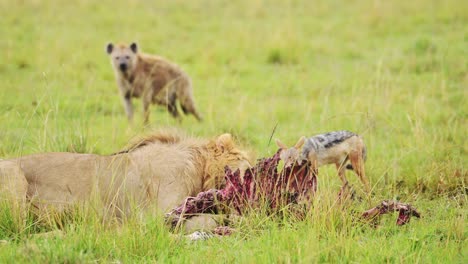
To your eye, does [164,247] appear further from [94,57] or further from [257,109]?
[94,57]

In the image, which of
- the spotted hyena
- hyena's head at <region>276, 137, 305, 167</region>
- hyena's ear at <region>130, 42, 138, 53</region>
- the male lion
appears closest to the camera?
the male lion

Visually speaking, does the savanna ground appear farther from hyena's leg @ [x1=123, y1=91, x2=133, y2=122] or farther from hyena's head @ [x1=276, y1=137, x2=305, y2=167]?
hyena's head @ [x1=276, y1=137, x2=305, y2=167]

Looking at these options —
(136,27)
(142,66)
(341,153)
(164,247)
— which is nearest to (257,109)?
(142,66)

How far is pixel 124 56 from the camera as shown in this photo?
9.29 m

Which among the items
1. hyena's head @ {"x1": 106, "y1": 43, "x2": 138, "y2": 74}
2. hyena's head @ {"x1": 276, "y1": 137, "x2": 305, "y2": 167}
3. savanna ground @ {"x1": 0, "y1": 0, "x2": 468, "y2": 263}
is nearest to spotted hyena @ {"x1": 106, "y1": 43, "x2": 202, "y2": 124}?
hyena's head @ {"x1": 106, "y1": 43, "x2": 138, "y2": 74}

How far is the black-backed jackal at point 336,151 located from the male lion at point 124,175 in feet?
1.33

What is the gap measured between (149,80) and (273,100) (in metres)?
1.64

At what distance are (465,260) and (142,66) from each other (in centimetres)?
609

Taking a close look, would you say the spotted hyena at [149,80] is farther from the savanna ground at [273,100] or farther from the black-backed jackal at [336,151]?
the black-backed jackal at [336,151]

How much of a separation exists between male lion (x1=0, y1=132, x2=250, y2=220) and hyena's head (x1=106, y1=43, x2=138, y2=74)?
426 centimetres

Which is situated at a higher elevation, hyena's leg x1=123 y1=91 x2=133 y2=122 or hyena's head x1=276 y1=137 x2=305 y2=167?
hyena's head x1=276 y1=137 x2=305 y2=167

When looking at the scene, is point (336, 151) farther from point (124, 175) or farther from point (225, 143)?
point (124, 175)

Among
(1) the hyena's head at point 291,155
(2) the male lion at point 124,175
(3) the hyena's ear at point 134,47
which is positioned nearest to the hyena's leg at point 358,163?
(1) the hyena's head at point 291,155

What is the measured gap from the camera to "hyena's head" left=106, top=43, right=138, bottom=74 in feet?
30.3
